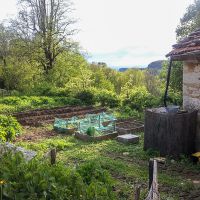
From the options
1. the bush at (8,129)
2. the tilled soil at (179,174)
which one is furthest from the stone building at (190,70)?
the bush at (8,129)

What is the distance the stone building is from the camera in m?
8.15

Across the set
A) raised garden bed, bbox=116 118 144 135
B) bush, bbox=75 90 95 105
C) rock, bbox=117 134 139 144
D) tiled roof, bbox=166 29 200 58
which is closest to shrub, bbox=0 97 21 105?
bush, bbox=75 90 95 105

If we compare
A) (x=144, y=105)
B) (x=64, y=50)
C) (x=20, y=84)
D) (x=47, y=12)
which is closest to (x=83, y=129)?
(x=144, y=105)

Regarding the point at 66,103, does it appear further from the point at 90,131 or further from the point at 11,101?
the point at 90,131

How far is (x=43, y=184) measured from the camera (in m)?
3.30

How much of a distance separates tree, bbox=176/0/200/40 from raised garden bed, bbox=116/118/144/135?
31.4 ft

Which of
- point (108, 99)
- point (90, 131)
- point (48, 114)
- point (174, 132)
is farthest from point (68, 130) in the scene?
point (108, 99)

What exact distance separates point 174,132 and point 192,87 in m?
1.31

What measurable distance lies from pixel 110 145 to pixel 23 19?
22.1m

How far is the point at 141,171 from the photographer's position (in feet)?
24.3

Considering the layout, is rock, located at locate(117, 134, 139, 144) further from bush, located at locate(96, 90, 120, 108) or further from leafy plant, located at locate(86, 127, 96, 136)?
bush, located at locate(96, 90, 120, 108)

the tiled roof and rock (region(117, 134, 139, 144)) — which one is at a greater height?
the tiled roof

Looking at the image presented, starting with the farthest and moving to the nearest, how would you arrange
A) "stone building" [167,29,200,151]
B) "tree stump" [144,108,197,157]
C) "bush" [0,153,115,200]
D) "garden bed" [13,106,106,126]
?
"garden bed" [13,106,106,126] < "tree stump" [144,108,197,157] < "stone building" [167,29,200,151] < "bush" [0,153,115,200]

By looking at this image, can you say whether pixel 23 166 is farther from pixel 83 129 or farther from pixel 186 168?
pixel 83 129
